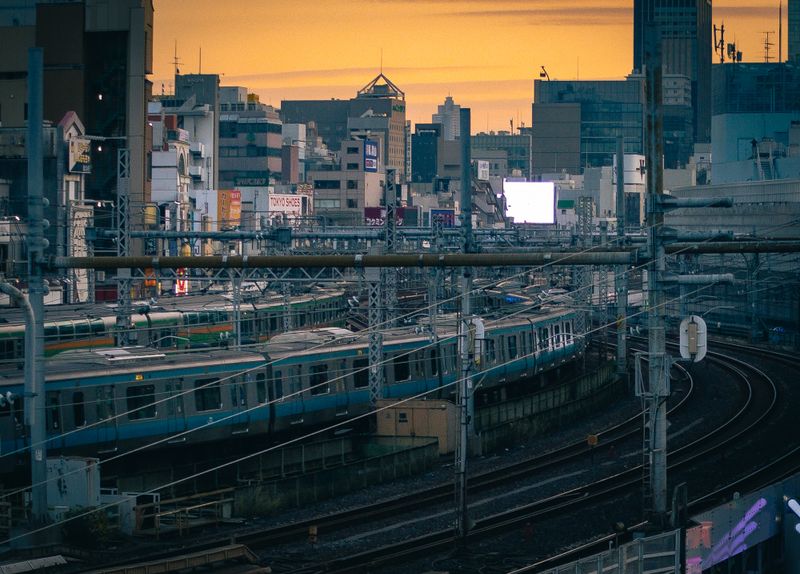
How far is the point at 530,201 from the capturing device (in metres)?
78.7

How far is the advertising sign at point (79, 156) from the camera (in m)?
48.9

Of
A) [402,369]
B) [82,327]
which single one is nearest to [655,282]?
[402,369]

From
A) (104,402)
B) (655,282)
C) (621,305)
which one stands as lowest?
(104,402)

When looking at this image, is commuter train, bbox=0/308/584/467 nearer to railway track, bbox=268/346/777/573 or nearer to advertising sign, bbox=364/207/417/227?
railway track, bbox=268/346/777/573

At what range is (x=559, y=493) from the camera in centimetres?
2255

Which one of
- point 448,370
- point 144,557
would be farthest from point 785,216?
point 144,557

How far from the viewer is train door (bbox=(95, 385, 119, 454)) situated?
2298 centimetres

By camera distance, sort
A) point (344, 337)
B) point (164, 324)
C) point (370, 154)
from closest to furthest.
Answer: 1. point (344, 337)
2. point (164, 324)
3. point (370, 154)

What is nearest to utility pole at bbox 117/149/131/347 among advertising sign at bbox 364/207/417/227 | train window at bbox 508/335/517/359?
train window at bbox 508/335/517/359

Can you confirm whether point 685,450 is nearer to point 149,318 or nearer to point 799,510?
point 799,510

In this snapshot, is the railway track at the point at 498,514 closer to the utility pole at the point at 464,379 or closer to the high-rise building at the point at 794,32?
the utility pole at the point at 464,379

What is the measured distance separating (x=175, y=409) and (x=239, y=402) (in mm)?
1535

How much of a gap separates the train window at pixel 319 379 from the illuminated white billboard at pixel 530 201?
51.8m

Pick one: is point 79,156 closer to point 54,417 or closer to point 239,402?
point 239,402
